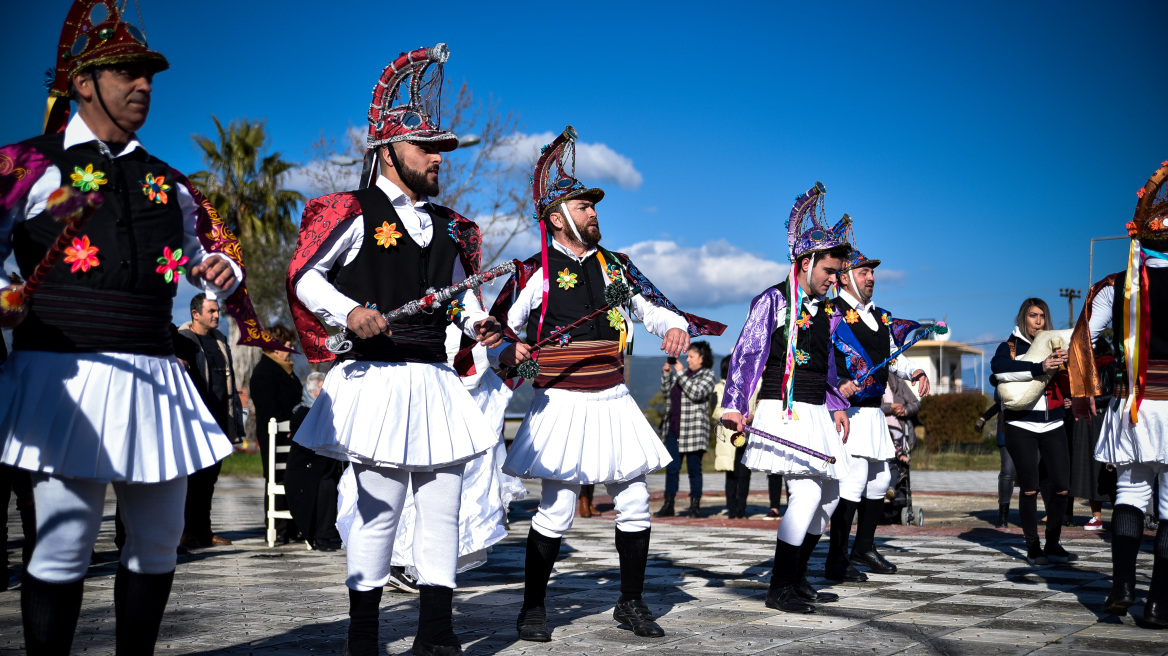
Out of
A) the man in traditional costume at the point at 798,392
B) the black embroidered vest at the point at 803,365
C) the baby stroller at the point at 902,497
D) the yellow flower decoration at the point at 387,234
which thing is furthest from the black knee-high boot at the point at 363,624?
the baby stroller at the point at 902,497

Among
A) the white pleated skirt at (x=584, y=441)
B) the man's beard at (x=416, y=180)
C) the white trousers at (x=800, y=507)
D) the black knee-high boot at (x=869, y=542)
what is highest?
the man's beard at (x=416, y=180)

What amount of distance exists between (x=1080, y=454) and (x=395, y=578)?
686 cm

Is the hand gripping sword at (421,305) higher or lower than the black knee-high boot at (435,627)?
higher

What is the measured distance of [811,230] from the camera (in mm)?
6438

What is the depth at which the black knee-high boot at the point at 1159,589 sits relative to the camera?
5086 mm

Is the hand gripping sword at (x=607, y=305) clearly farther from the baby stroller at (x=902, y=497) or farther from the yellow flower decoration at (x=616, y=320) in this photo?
→ the baby stroller at (x=902, y=497)

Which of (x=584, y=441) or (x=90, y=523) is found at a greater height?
(x=584, y=441)

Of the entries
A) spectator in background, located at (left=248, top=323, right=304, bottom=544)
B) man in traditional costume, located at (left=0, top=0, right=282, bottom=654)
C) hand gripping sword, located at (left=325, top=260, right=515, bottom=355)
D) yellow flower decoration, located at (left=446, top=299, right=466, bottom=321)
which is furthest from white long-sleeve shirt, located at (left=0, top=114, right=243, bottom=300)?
spectator in background, located at (left=248, top=323, right=304, bottom=544)

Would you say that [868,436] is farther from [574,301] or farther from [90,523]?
[90,523]

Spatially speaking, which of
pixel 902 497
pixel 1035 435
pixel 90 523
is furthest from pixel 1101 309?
pixel 90 523

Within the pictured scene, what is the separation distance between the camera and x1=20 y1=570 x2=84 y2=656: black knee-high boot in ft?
10.0

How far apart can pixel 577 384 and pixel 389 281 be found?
4.66 ft

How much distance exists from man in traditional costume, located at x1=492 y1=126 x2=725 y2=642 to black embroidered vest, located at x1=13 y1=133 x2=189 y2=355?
199 cm

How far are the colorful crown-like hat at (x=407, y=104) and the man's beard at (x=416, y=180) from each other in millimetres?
132
